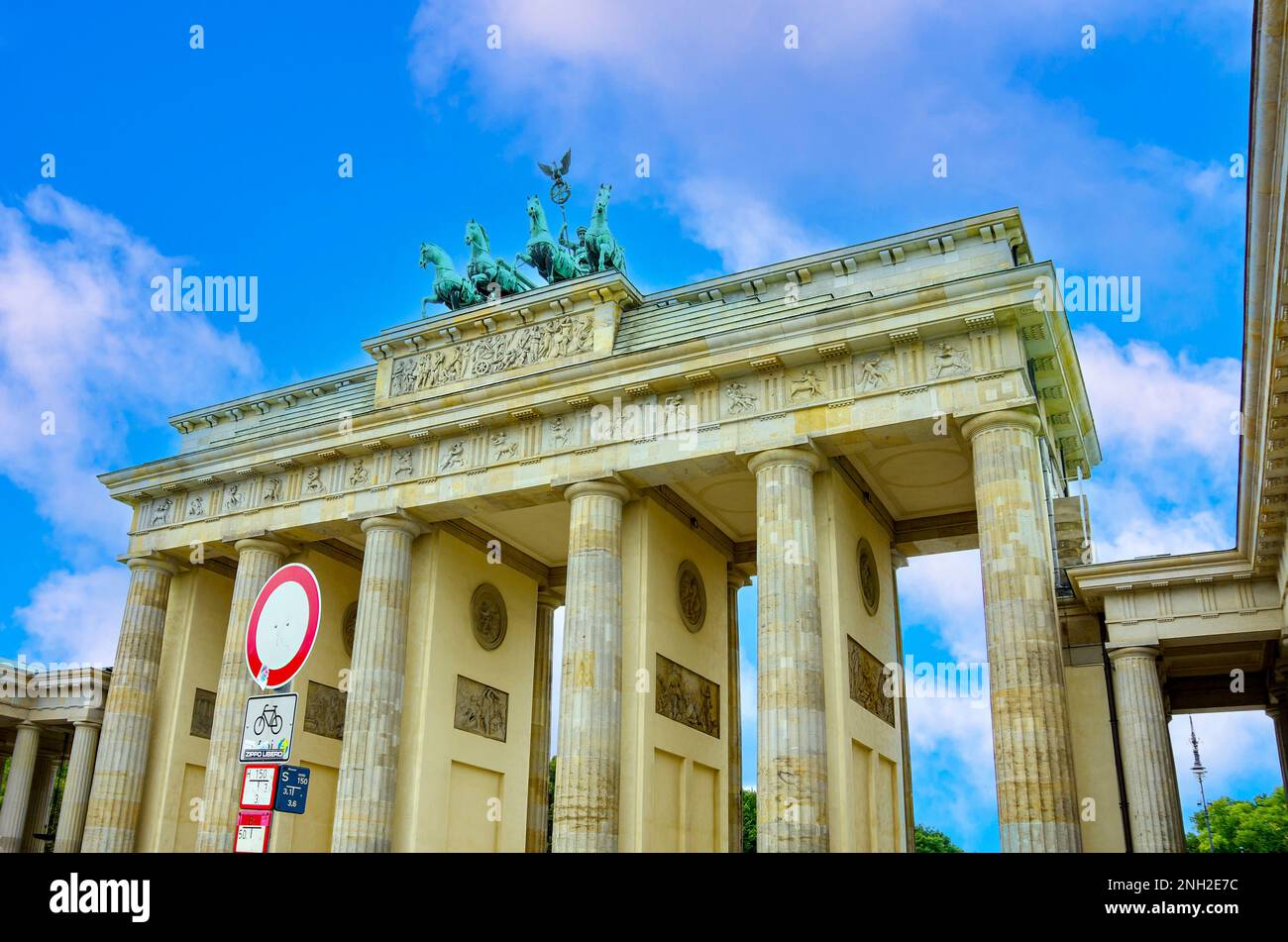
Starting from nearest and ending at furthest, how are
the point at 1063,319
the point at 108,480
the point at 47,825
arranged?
the point at 1063,319 < the point at 108,480 < the point at 47,825

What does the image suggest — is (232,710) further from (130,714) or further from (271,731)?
(271,731)

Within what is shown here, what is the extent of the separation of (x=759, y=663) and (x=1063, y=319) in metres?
9.26

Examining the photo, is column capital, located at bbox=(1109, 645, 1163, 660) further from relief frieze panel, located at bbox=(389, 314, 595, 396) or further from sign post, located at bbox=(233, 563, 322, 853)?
sign post, located at bbox=(233, 563, 322, 853)

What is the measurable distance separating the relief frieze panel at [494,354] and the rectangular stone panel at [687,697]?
25.3 ft

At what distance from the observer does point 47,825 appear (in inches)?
1651

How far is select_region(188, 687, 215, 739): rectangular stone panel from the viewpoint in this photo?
29.7 metres

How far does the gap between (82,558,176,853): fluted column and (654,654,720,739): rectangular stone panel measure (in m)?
14.2

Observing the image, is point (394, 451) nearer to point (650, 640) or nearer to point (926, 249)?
point (650, 640)

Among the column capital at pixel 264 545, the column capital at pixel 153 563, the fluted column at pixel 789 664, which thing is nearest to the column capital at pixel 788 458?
the fluted column at pixel 789 664

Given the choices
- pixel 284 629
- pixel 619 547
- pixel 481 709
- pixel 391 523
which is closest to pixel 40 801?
pixel 481 709

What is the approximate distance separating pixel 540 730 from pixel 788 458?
42.1ft

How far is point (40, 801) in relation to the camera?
133 ft

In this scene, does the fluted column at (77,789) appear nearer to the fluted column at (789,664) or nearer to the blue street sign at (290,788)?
the fluted column at (789,664)
